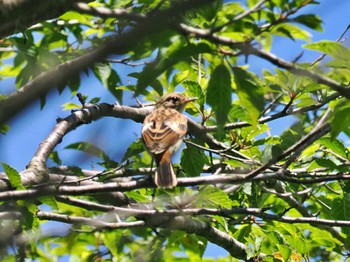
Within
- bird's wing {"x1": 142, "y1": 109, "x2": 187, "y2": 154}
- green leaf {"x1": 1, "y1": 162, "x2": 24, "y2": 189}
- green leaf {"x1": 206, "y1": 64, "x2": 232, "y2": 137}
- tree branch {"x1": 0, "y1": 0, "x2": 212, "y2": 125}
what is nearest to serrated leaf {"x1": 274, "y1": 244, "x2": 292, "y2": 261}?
bird's wing {"x1": 142, "y1": 109, "x2": 187, "y2": 154}

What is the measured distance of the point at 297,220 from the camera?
4.59 metres

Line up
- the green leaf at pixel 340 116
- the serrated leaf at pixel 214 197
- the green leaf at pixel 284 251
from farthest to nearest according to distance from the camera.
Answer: the green leaf at pixel 284 251 → the serrated leaf at pixel 214 197 → the green leaf at pixel 340 116

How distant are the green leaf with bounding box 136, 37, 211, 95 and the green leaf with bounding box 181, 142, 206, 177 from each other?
2225 millimetres

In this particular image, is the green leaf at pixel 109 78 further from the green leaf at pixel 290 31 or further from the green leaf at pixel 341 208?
the green leaf at pixel 290 31

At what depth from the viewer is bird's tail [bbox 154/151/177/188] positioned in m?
4.56

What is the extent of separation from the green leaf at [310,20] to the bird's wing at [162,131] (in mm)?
2808

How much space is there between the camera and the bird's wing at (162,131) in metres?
5.71

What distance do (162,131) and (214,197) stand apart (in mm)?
1621

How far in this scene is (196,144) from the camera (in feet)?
17.5

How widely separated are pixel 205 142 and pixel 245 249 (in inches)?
38.8

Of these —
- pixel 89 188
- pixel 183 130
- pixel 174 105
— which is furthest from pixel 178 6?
pixel 174 105

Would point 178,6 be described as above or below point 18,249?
above

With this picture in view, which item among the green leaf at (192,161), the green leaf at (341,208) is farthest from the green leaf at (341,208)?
the green leaf at (192,161)

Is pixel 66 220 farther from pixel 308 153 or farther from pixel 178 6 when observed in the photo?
pixel 178 6
